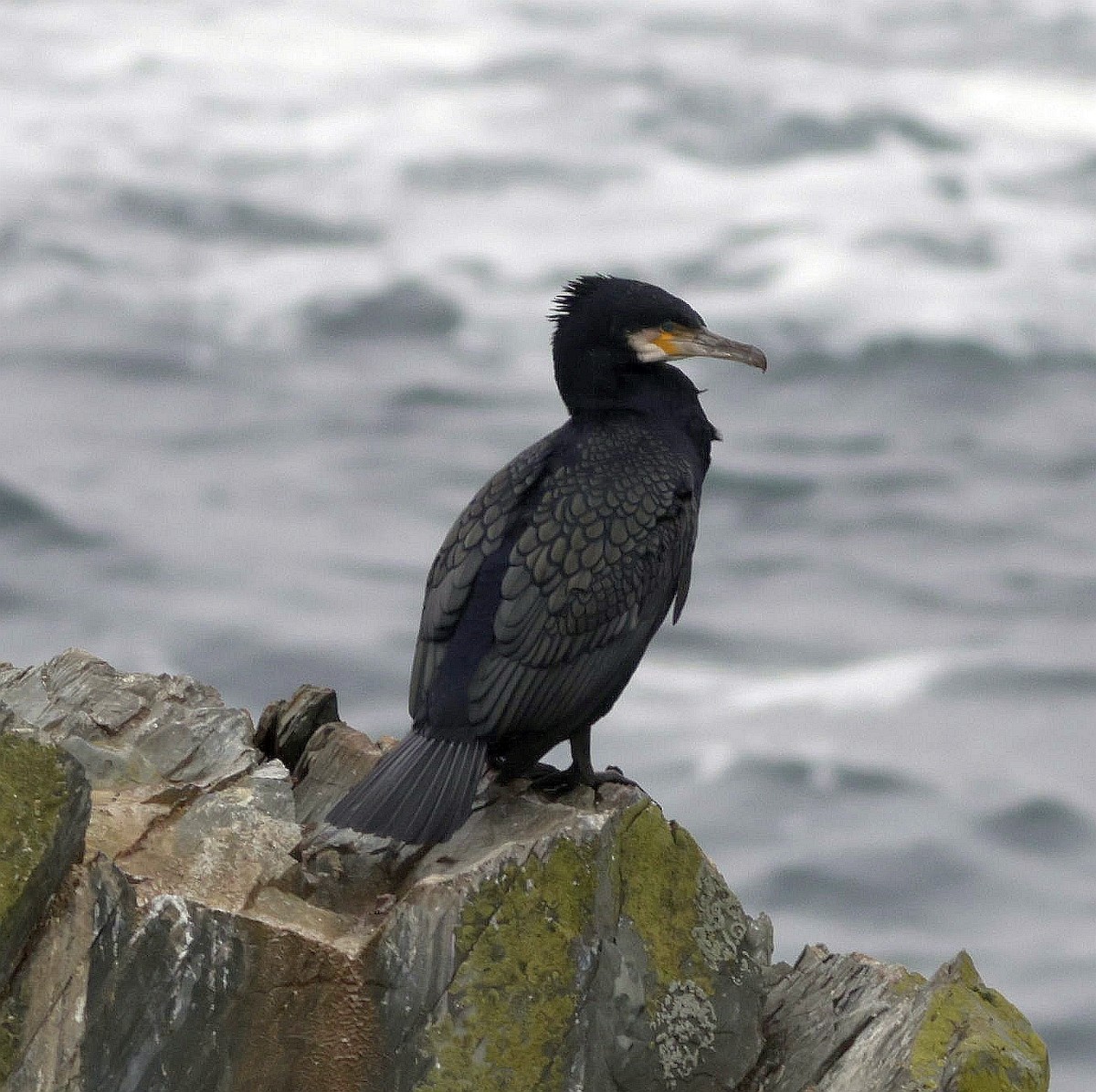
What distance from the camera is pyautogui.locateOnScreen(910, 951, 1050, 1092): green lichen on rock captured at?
→ 543 centimetres

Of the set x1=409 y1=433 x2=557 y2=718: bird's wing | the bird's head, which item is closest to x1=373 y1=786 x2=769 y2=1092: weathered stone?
x1=409 y1=433 x2=557 y2=718: bird's wing

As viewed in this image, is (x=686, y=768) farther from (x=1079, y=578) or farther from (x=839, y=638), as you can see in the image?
(x=1079, y=578)

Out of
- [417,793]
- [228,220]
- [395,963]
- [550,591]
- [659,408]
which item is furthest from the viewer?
[228,220]

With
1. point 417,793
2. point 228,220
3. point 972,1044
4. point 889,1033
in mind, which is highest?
point 417,793

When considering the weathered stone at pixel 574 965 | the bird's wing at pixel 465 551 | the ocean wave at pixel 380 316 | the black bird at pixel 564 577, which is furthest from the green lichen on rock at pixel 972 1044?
the ocean wave at pixel 380 316

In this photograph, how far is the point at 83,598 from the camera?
23250 millimetres

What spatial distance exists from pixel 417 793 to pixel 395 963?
0.68 m

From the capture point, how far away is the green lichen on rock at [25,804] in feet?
16.8

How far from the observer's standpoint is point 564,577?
656 centimetres

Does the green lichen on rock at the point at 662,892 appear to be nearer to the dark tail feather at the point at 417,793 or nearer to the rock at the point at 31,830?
the dark tail feather at the point at 417,793

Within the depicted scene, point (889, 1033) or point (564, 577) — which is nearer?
point (889, 1033)

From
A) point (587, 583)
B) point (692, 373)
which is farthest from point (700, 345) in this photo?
point (692, 373)

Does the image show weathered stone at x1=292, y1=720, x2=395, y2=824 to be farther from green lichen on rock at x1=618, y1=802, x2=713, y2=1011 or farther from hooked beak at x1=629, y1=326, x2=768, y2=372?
hooked beak at x1=629, y1=326, x2=768, y2=372

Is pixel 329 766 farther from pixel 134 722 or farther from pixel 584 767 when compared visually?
pixel 584 767
